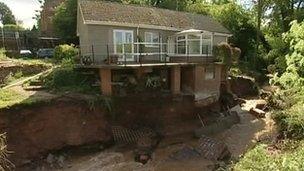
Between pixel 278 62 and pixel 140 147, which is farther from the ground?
pixel 278 62

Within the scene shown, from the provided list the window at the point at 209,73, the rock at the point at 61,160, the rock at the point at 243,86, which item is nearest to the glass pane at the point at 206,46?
the window at the point at 209,73

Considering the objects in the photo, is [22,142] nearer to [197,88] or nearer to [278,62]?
[197,88]

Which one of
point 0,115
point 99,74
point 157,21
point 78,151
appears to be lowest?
point 78,151

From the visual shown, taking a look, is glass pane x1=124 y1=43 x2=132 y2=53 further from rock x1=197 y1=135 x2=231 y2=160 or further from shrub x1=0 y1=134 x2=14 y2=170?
shrub x1=0 y1=134 x2=14 y2=170

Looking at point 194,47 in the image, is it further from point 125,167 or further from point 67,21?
point 67,21

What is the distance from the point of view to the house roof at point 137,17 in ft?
80.4

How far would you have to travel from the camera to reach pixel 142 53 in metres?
25.2

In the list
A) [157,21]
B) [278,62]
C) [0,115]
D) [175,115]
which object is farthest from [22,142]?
[278,62]

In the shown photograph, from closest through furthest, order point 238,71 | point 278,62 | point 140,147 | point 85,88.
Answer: point 140,147 → point 85,88 → point 278,62 → point 238,71

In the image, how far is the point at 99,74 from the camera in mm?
23516

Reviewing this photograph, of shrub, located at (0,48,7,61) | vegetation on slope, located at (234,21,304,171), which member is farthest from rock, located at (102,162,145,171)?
shrub, located at (0,48,7,61)

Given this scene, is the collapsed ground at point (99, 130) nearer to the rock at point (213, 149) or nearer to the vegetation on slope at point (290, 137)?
the rock at point (213, 149)

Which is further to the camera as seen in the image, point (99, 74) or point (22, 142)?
point (99, 74)

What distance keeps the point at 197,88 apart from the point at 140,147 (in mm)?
6776
